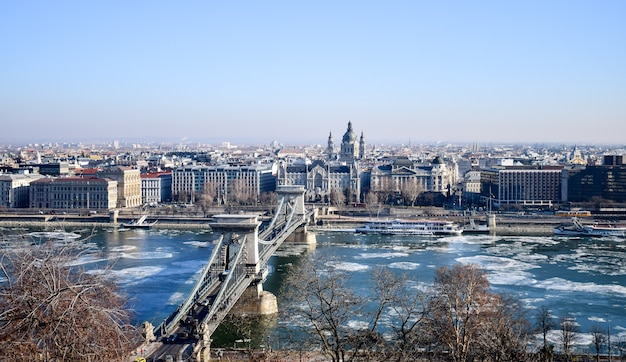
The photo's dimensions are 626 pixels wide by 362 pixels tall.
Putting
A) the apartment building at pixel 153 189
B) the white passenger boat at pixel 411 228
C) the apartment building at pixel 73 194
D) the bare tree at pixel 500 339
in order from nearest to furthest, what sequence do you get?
the bare tree at pixel 500 339 < the white passenger boat at pixel 411 228 < the apartment building at pixel 73 194 < the apartment building at pixel 153 189

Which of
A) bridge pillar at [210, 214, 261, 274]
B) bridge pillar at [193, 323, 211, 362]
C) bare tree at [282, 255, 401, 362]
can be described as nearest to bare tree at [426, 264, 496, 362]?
bare tree at [282, 255, 401, 362]

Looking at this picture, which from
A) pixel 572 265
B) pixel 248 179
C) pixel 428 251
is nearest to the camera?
pixel 572 265

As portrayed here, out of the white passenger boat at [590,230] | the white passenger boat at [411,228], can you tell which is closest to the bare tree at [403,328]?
the white passenger boat at [411,228]

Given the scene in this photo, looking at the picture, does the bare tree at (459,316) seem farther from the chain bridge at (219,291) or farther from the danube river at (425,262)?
the chain bridge at (219,291)

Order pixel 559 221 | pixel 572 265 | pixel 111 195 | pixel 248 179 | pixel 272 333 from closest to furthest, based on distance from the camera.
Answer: pixel 272 333 → pixel 572 265 → pixel 559 221 → pixel 111 195 → pixel 248 179

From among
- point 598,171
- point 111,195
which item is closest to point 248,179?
point 111,195

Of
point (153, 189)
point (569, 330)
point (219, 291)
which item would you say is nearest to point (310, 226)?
point (153, 189)

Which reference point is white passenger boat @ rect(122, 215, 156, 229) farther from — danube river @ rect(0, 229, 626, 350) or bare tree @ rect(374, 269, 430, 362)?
bare tree @ rect(374, 269, 430, 362)

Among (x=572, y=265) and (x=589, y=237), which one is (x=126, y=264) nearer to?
(x=572, y=265)
